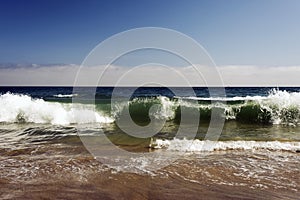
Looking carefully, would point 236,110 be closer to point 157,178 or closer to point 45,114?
point 45,114

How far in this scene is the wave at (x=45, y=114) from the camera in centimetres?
1697

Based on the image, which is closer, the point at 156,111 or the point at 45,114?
the point at 45,114

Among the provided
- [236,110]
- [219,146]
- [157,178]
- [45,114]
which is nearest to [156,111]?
[236,110]

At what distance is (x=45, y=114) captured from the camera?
17.4 metres

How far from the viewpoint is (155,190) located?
4992mm

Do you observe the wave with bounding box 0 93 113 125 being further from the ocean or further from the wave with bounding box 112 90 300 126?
the ocean

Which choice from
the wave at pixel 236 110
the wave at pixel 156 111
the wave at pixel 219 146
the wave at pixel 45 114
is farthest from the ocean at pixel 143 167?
the wave at pixel 236 110

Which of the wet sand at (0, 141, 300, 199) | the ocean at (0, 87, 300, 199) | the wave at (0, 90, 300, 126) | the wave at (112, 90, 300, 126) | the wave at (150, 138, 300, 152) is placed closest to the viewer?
the wet sand at (0, 141, 300, 199)

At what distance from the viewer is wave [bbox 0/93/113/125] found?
1697 cm

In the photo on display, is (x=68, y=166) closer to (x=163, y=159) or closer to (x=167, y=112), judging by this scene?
(x=163, y=159)

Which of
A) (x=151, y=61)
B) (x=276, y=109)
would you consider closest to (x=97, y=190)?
(x=151, y=61)

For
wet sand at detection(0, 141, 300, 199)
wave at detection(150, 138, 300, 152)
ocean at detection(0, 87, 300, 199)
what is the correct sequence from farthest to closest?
wave at detection(150, 138, 300, 152)
ocean at detection(0, 87, 300, 199)
wet sand at detection(0, 141, 300, 199)

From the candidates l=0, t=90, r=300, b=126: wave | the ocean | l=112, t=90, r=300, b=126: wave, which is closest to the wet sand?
the ocean

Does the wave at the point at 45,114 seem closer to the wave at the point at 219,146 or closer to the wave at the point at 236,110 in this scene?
the wave at the point at 236,110
